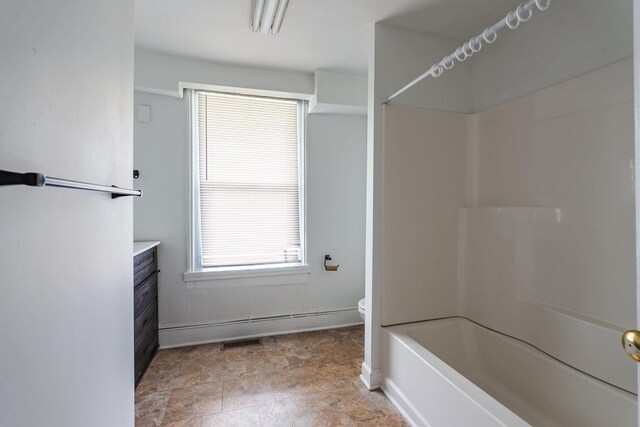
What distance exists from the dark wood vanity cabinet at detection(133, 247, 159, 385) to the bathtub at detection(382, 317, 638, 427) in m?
1.69

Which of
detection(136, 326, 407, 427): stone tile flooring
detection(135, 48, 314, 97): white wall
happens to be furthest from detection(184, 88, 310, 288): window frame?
detection(136, 326, 407, 427): stone tile flooring

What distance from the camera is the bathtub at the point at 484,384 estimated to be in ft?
4.00

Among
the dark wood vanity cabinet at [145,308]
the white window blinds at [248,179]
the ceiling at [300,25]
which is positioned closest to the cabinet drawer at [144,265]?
the dark wood vanity cabinet at [145,308]

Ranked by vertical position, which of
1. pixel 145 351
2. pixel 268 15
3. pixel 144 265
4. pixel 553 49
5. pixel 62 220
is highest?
pixel 268 15

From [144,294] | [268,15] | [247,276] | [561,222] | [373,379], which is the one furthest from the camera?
[247,276]

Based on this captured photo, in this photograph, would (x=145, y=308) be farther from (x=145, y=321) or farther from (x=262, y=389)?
(x=262, y=389)

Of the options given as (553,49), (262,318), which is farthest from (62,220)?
(553,49)

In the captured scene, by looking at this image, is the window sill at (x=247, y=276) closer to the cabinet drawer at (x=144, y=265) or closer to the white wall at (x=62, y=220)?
the cabinet drawer at (x=144, y=265)

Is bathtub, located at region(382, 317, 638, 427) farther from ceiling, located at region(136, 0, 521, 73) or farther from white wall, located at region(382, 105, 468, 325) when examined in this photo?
ceiling, located at region(136, 0, 521, 73)

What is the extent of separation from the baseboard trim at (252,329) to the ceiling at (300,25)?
7.68 feet

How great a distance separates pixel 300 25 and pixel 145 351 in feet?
8.48

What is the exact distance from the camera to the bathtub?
1.22 metres

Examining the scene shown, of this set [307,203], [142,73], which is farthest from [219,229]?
[142,73]

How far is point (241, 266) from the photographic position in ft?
8.59
